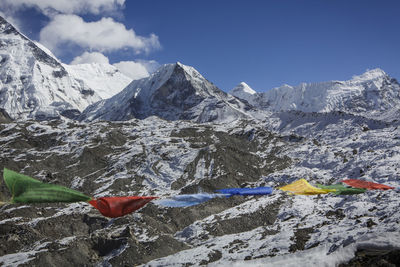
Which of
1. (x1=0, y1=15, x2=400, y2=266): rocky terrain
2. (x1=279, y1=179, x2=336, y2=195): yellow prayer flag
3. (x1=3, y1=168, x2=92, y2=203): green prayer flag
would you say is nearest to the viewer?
(x1=3, y1=168, x2=92, y2=203): green prayer flag

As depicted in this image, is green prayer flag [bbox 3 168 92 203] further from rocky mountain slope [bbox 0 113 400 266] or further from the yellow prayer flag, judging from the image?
the yellow prayer flag

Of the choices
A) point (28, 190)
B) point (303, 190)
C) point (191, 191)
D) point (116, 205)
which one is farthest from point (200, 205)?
point (28, 190)

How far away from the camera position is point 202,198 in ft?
50.3

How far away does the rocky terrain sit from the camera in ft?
79.5

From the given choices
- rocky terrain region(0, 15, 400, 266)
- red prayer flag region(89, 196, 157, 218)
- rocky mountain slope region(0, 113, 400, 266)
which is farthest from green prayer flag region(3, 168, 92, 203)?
rocky mountain slope region(0, 113, 400, 266)

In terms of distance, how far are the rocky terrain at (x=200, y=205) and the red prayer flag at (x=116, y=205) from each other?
4556 mm

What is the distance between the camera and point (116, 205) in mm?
13742

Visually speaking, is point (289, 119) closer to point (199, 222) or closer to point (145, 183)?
point (145, 183)

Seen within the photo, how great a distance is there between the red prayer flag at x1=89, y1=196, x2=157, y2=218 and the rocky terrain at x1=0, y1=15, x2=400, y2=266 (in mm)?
4556

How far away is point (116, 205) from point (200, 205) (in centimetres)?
3656

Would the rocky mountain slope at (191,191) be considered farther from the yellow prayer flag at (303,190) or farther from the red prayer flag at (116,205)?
the red prayer flag at (116,205)

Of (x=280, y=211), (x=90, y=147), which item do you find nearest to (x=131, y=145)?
(x=90, y=147)

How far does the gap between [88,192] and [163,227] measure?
1943cm

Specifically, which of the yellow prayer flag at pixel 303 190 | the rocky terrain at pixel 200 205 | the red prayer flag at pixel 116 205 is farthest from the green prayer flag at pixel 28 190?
the yellow prayer flag at pixel 303 190
